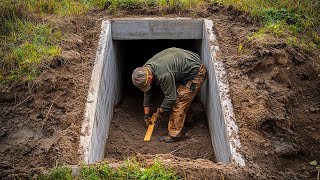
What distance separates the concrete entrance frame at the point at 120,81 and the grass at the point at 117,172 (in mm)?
430

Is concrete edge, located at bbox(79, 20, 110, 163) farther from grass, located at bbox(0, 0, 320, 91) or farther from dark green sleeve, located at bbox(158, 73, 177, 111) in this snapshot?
dark green sleeve, located at bbox(158, 73, 177, 111)

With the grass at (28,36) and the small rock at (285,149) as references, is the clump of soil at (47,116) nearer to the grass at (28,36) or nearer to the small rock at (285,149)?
the grass at (28,36)

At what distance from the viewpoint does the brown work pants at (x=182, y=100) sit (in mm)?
6492

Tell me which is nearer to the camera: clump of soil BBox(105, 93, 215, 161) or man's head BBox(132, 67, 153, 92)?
man's head BBox(132, 67, 153, 92)

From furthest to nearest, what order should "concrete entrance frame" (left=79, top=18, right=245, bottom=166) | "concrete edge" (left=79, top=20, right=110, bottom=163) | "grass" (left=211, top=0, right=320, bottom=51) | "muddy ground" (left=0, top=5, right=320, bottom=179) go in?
"grass" (left=211, top=0, right=320, bottom=51)
"concrete entrance frame" (left=79, top=18, right=245, bottom=166)
"concrete edge" (left=79, top=20, right=110, bottom=163)
"muddy ground" (left=0, top=5, right=320, bottom=179)

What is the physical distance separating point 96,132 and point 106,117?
97cm

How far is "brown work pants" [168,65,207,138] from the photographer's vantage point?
6492 millimetres

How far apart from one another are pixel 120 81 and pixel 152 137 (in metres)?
2.09

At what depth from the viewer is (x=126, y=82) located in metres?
8.88

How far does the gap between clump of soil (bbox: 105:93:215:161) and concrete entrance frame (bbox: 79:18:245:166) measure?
0.60 feet

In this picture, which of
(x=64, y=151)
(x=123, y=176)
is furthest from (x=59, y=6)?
(x=123, y=176)

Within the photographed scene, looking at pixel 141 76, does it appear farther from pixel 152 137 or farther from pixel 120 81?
pixel 120 81

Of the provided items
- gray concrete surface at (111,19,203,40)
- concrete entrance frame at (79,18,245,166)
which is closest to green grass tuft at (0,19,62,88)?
concrete entrance frame at (79,18,245,166)

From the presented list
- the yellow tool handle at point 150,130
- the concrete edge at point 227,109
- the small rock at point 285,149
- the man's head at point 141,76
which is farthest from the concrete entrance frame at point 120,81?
the yellow tool handle at point 150,130
